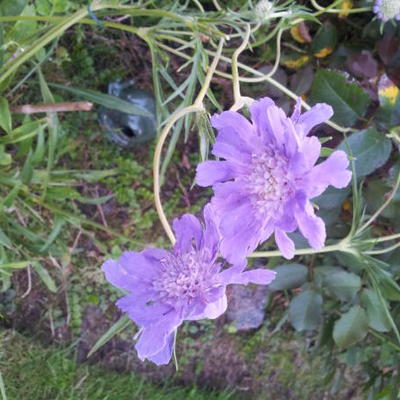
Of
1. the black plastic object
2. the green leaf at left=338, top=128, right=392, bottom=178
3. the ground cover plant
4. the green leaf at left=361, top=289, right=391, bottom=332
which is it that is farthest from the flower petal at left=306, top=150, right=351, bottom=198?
the black plastic object

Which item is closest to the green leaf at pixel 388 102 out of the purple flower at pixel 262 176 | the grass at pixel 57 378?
the purple flower at pixel 262 176

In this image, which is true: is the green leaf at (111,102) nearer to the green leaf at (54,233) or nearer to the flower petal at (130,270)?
the green leaf at (54,233)

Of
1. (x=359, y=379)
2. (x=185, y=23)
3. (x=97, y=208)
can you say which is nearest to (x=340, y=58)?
(x=185, y=23)

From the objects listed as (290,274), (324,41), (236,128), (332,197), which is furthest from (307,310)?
(236,128)

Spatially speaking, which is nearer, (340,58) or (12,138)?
(12,138)

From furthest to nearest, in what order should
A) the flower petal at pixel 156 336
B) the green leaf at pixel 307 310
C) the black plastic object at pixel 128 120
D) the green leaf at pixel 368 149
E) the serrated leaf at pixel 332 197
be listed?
the black plastic object at pixel 128 120, the green leaf at pixel 307 310, the serrated leaf at pixel 332 197, the green leaf at pixel 368 149, the flower petal at pixel 156 336

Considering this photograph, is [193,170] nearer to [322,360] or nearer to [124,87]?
[124,87]
